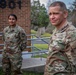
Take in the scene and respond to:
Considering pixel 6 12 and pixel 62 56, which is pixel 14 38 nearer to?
pixel 62 56

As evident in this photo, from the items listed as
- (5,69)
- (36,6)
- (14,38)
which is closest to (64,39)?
(14,38)

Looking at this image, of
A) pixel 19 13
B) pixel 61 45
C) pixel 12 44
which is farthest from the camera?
pixel 19 13

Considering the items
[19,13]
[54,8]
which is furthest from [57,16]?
[19,13]

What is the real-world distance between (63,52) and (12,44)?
3387mm

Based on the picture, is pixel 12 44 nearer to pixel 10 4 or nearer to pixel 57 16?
pixel 57 16

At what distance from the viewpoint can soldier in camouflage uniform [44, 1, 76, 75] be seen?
3.16 meters

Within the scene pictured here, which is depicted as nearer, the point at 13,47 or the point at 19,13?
the point at 13,47

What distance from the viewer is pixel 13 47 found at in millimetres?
6535

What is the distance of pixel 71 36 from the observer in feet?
10.4

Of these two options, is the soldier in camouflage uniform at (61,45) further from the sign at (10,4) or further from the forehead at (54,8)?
the sign at (10,4)

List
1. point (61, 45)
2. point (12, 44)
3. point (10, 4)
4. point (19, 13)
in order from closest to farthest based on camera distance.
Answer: point (61, 45)
point (12, 44)
point (10, 4)
point (19, 13)

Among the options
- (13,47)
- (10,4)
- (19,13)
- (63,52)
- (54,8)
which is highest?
(10,4)

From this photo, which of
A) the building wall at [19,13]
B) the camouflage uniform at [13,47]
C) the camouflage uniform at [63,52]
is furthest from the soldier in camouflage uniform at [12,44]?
the building wall at [19,13]

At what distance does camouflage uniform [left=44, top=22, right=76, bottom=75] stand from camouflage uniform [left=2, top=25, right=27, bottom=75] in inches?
128
